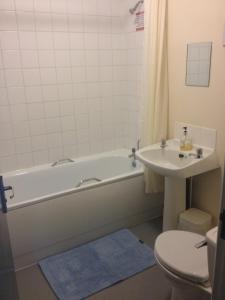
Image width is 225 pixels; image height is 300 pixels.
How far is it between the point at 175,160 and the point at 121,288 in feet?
3.55

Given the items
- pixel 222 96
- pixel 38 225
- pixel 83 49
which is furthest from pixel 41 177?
pixel 222 96

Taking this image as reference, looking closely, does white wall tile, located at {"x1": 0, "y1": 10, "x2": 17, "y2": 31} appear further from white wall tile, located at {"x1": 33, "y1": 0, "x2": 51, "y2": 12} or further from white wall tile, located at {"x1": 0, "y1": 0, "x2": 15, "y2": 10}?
white wall tile, located at {"x1": 33, "y1": 0, "x2": 51, "y2": 12}

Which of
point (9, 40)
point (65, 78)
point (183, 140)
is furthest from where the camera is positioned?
point (65, 78)

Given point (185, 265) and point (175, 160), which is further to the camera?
point (175, 160)

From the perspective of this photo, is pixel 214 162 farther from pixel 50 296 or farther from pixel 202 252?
pixel 50 296

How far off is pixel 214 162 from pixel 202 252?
2.60ft

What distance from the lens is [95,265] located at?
2.21 m

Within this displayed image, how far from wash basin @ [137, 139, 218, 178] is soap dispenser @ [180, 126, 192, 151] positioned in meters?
0.04

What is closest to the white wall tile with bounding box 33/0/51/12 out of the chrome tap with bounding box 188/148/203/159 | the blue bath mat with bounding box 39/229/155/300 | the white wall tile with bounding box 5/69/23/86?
the white wall tile with bounding box 5/69/23/86

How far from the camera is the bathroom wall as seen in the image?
6.75ft

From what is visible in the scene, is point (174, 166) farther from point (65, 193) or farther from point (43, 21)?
point (43, 21)

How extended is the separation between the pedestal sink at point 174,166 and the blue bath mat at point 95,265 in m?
0.36

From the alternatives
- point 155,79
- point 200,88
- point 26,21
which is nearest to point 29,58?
point 26,21

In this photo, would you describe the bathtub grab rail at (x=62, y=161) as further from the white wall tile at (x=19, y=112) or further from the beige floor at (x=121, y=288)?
the beige floor at (x=121, y=288)
